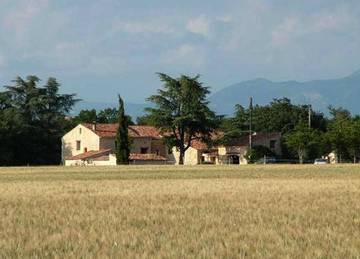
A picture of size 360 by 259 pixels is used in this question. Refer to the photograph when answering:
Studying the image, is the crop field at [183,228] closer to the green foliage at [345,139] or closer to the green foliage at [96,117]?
the green foliage at [345,139]

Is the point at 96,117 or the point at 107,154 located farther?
the point at 96,117

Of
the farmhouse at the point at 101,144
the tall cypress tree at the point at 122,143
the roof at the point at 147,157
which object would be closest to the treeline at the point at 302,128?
the farmhouse at the point at 101,144

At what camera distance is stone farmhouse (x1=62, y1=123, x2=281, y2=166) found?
100812mm

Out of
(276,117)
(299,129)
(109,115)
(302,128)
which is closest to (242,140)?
(299,129)

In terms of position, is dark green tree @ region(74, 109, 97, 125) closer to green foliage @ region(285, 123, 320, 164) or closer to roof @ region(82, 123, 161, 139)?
roof @ region(82, 123, 161, 139)

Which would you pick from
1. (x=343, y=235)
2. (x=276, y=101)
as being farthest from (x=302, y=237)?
(x=276, y=101)

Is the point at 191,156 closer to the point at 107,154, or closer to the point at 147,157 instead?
the point at 147,157

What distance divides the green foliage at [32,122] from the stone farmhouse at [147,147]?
3.00 m

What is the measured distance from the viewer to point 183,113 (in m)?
98.3

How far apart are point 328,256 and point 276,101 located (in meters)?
115

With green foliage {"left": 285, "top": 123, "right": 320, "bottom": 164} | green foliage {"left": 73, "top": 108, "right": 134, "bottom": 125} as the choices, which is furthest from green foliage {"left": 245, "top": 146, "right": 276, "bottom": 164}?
green foliage {"left": 73, "top": 108, "right": 134, "bottom": 125}

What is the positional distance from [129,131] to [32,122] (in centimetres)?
1362

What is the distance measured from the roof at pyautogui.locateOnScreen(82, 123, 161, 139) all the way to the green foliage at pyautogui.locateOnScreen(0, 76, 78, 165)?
5.68 metres

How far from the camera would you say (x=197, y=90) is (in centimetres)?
9975
